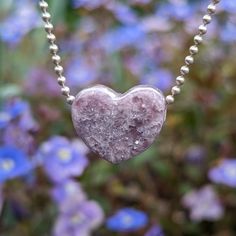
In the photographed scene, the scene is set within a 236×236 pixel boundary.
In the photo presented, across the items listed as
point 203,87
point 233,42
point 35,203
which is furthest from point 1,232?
point 233,42

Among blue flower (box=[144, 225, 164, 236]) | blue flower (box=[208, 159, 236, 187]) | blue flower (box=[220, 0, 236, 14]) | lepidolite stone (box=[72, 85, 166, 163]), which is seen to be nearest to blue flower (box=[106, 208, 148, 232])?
blue flower (box=[144, 225, 164, 236])

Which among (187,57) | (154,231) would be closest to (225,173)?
(154,231)

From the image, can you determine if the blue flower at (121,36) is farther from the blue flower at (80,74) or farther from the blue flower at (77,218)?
the blue flower at (77,218)

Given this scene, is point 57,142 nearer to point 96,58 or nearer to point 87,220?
point 87,220

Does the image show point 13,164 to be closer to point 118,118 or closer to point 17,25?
point 118,118

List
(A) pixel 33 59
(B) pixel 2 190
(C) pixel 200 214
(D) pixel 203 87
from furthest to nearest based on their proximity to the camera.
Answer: (A) pixel 33 59
(D) pixel 203 87
(C) pixel 200 214
(B) pixel 2 190

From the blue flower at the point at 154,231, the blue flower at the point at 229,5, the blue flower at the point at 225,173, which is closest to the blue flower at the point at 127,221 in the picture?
the blue flower at the point at 154,231

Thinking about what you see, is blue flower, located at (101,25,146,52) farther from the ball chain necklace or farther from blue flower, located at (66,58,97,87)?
the ball chain necklace
